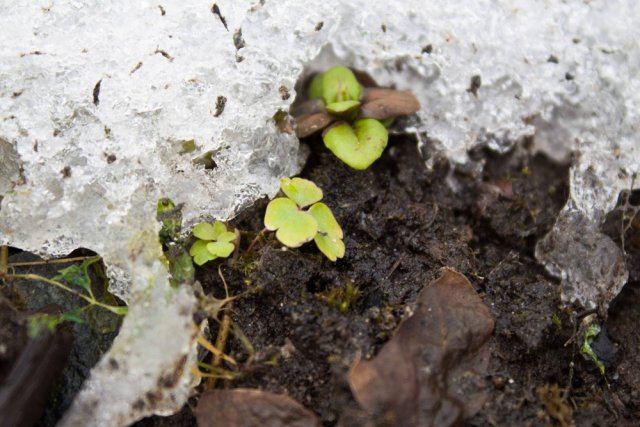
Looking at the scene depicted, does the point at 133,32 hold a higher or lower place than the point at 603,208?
higher

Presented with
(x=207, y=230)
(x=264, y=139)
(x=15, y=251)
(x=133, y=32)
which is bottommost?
(x=15, y=251)

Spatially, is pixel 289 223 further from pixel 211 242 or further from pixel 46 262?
pixel 46 262

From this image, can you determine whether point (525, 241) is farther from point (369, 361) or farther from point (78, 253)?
point (78, 253)

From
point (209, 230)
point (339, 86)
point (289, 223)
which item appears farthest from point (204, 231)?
point (339, 86)

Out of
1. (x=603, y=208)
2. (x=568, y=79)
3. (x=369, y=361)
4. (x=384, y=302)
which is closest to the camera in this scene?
(x=369, y=361)

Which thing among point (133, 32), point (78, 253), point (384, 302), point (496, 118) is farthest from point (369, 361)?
point (133, 32)

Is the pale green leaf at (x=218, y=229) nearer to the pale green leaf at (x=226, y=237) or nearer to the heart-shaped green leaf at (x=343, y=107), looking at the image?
the pale green leaf at (x=226, y=237)
